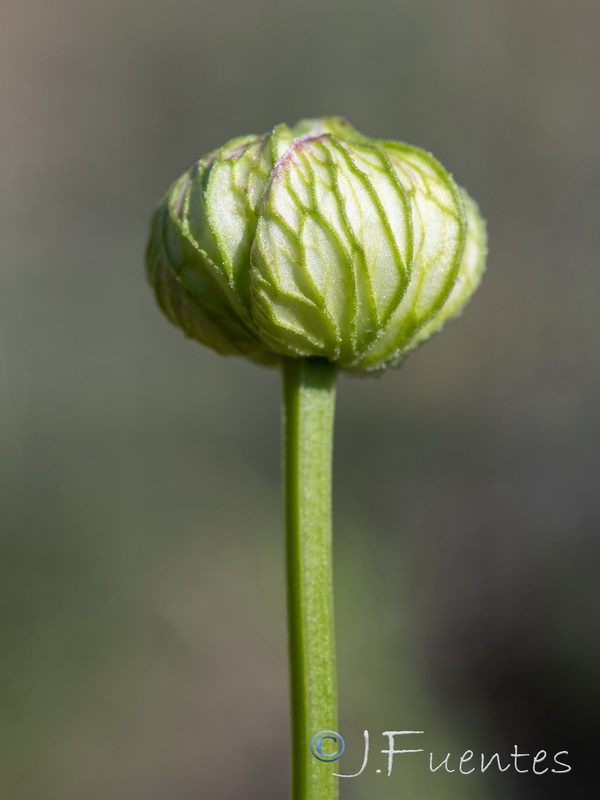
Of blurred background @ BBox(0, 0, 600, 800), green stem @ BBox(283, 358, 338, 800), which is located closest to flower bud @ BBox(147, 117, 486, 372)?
green stem @ BBox(283, 358, 338, 800)

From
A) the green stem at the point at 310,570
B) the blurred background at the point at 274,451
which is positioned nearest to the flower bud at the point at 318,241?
the green stem at the point at 310,570

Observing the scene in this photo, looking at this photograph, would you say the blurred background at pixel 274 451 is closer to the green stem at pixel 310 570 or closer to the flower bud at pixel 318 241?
the green stem at pixel 310 570

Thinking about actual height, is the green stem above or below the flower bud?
below

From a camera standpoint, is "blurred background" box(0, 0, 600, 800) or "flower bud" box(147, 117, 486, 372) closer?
"flower bud" box(147, 117, 486, 372)

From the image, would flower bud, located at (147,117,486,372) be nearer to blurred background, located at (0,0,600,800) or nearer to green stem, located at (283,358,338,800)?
green stem, located at (283,358,338,800)

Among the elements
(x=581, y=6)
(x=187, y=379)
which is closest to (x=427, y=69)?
(x=581, y=6)

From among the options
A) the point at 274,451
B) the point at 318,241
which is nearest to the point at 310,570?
the point at 318,241

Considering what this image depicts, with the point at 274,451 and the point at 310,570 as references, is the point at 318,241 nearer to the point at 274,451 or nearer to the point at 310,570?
the point at 310,570
